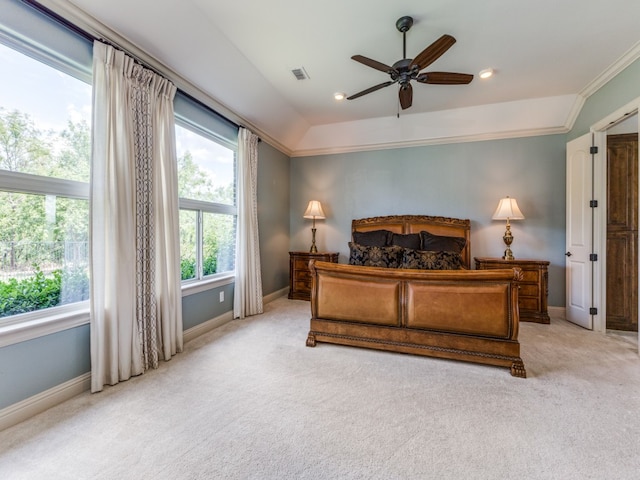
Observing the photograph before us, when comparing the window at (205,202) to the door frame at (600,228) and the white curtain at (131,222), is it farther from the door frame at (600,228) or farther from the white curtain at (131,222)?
the door frame at (600,228)

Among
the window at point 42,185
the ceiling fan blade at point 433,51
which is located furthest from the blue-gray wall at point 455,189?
the window at point 42,185

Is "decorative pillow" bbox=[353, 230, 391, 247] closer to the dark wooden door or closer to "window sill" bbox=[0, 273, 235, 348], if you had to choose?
the dark wooden door

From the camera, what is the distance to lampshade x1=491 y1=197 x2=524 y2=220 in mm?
3848

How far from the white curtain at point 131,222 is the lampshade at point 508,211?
422cm

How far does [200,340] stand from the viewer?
2998 mm

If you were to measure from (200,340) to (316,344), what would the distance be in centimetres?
129

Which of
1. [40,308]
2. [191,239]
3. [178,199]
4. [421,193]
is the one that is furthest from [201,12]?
[421,193]

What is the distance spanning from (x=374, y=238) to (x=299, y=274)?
1460 millimetres

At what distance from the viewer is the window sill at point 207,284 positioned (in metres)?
2.98

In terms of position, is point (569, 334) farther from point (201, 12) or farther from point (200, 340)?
point (201, 12)

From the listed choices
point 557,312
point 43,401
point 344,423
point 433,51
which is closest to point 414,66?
point 433,51

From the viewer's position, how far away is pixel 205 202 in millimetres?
3311

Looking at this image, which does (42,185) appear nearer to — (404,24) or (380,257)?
(404,24)

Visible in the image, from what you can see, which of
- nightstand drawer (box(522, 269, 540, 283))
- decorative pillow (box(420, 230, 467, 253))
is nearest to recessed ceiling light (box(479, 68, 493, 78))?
decorative pillow (box(420, 230, 467, 253))
